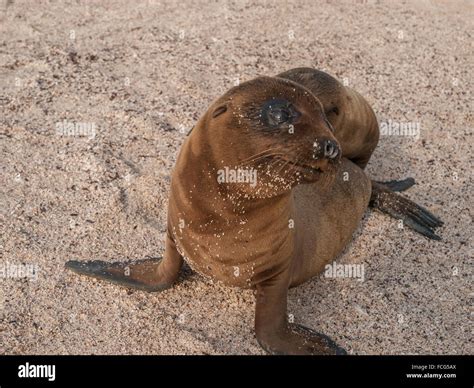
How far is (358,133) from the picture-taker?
4.73m

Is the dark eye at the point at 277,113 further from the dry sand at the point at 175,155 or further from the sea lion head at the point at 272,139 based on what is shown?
the dry sand at the point at 175,155

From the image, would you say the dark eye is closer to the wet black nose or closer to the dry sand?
the wet black nose

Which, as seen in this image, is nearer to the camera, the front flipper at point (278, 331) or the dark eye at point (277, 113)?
the dark eye at point (277, 113)

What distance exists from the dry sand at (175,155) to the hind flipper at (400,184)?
80mm

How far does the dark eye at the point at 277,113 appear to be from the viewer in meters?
3.17

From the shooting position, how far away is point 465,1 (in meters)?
7.33

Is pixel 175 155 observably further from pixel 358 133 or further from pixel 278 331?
pixel 278 331

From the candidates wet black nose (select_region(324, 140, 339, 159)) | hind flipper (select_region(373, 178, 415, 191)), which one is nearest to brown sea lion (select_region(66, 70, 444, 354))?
wet black nose (select_region(324, 140, 339, 159))

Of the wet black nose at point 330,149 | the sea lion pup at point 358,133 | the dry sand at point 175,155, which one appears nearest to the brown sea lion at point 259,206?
the wet black nose at point 330,149

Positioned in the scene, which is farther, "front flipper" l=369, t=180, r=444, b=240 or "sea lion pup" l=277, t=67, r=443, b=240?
"front flipper" l=369, t=180, r=444, b=240

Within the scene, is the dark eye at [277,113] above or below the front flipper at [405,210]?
above

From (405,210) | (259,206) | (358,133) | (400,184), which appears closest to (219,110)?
(259,206)

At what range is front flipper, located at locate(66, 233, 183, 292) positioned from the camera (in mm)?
3928

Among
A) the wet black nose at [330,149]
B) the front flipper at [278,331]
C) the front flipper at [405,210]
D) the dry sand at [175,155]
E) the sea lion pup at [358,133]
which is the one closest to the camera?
the wet black nose at [330,149]
